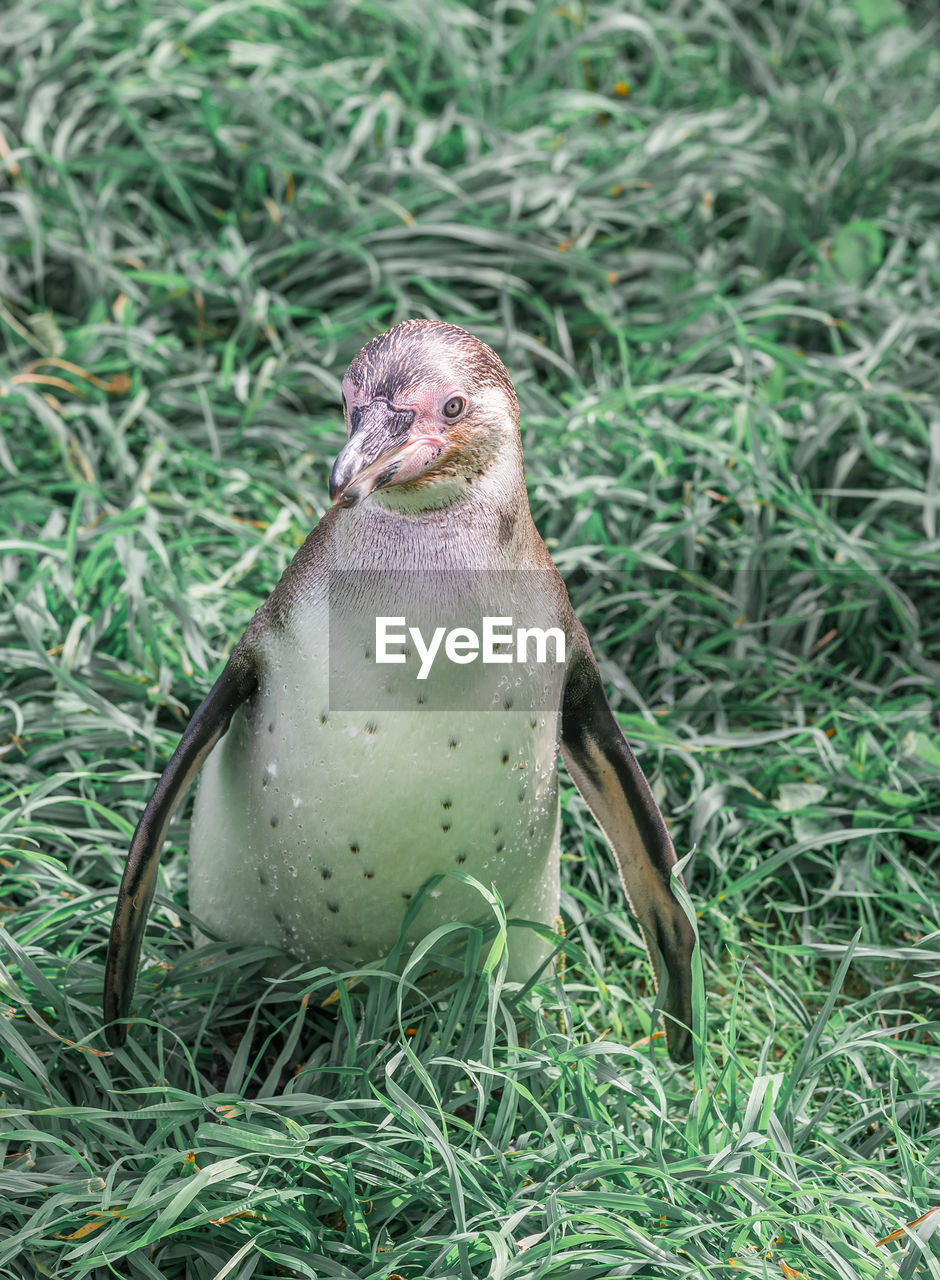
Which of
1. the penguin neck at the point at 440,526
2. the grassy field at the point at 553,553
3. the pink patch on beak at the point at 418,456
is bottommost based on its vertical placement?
the grassy field at the point at 553,553

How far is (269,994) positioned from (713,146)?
340 centimetres

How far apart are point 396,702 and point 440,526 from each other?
0.82 feet

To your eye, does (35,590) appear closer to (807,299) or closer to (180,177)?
(180,177)

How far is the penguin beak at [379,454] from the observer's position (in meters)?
1.77

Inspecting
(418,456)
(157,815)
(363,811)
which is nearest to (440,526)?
(418,456)

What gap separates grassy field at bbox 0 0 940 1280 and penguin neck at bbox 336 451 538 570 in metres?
0.62

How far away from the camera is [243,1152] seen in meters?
1.93

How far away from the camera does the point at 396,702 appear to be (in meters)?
1.96

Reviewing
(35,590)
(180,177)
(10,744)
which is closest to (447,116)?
(180,177)

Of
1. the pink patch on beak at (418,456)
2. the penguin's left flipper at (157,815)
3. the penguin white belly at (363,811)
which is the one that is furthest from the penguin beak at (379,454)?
the penguin's left flipper at (157,815)

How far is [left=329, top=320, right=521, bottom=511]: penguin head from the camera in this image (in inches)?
71.8

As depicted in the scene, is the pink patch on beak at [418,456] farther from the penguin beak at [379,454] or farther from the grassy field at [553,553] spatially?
the grassy field at [553,553]

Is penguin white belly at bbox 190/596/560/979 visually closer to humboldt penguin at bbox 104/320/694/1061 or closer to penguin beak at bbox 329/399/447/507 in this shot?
humboldt penguin at bbox 104/320/694/1061

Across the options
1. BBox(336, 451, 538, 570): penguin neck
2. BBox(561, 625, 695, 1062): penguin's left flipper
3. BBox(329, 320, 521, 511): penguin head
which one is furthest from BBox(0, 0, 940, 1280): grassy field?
BBox(329, 320, 521, 511): penguin head
